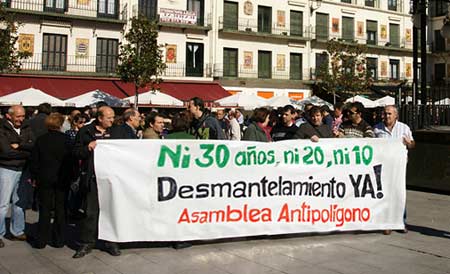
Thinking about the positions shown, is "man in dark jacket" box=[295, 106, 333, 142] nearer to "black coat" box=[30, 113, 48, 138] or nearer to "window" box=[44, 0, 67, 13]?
"black coat" box=[30, 113, 48, 138]

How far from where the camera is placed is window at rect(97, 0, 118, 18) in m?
29.5

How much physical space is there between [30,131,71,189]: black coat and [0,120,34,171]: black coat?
344mm

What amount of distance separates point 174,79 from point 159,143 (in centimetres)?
2492

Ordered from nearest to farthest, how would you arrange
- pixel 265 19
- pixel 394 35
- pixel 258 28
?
pixel 258 28, pixel 265 19, pixel 394 35

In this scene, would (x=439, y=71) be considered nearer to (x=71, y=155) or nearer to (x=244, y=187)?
(x=244, y=187)

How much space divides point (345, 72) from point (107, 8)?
53.3ft

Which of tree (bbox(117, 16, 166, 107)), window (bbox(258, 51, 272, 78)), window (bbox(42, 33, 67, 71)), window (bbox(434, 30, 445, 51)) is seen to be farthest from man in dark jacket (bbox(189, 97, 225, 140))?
window (bbox(434, 30, 445, 51))

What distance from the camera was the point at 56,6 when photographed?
28203mm

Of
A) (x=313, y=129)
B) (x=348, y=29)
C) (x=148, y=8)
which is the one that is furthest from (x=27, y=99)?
(x=348, y=29)

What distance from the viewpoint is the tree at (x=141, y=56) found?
81.3ft

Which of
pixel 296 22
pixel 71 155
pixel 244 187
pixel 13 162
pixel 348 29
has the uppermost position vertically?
pixel 348 29

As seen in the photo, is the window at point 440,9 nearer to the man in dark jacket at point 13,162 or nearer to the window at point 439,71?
the window at point 439,71

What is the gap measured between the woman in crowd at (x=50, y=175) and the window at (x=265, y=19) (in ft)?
98.1

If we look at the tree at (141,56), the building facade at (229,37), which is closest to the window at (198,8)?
the building facade at (229,37)
